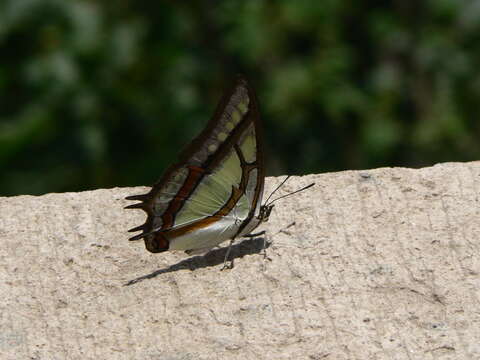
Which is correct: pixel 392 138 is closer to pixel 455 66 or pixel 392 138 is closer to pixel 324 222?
pixel 455 66

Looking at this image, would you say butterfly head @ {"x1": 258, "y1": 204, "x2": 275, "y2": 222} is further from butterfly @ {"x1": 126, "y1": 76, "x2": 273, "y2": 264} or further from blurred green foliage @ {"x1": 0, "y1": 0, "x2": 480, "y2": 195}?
blurred green foliage @ {"x1": 0, "y1": 0, "x2": 480, "y2": 195}

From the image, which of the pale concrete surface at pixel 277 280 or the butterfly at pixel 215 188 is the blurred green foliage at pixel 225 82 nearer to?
the pale concrete surface at pixel 277 280

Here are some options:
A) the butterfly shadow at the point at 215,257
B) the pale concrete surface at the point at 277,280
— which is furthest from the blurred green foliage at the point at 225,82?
the butterfly shadow at the point at 215,257

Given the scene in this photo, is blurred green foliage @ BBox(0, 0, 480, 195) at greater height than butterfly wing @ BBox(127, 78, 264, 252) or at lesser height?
greater

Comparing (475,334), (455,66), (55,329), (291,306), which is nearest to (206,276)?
(291,306)

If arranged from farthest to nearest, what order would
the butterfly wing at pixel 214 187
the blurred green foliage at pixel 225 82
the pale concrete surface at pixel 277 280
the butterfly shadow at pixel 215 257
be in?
the blurred green foliage at pixel 225 82
the butterfly shadow at pixel 215 257
the butterfly wing at pixel 214 187
the pale concrete surface at pixel 277 280

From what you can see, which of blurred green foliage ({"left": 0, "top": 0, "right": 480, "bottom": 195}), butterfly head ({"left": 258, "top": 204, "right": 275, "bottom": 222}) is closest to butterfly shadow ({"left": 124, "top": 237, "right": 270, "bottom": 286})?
butterfly head ({"left": 258, "top": 204, "right": 275, "bottom": 222})

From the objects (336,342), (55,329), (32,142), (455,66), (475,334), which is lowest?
(55,329)
